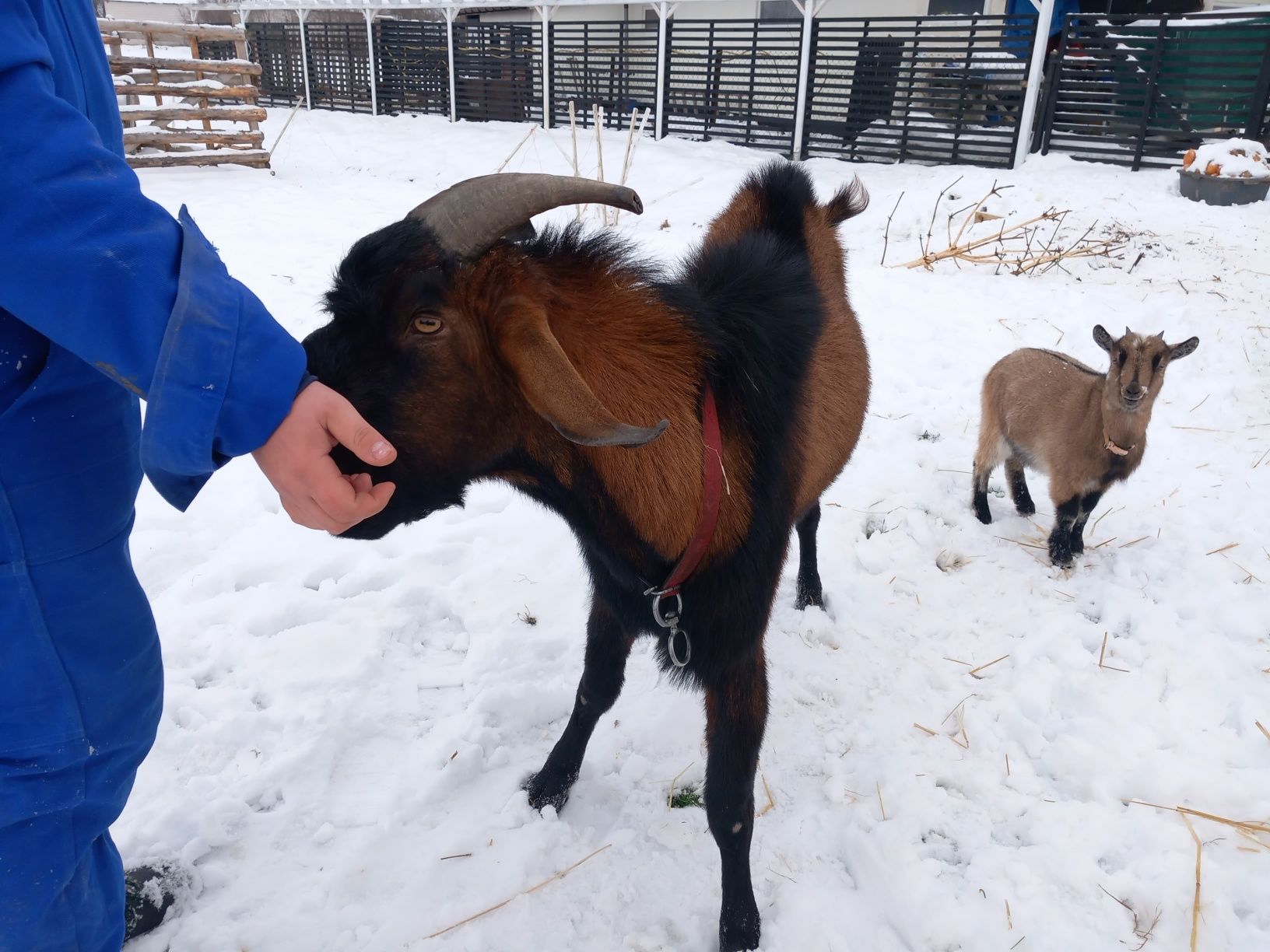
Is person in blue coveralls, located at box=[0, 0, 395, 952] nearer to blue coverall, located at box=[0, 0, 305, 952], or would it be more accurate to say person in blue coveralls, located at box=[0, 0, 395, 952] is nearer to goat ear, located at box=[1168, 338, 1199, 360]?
blue coverall, located at box=[0, 0, 305, 952]

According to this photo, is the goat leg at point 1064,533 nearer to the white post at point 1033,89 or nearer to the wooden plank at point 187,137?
the white post at point 1033,89

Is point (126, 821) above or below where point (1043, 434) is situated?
below

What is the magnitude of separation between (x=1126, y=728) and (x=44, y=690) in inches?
129

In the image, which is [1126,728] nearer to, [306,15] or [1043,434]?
[1043,434]

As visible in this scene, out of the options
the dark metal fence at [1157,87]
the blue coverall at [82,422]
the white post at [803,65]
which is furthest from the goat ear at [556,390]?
the white post at [803,65]

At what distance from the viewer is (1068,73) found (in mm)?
12141

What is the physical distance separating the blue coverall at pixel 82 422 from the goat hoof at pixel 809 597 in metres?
2.71

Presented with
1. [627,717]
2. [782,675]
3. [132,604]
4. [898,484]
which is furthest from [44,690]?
[898,484]

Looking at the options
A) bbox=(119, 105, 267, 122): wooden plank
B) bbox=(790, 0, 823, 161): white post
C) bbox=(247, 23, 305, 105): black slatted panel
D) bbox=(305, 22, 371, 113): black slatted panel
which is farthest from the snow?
bbox=(247, 23, 305, 105): black slatted panel

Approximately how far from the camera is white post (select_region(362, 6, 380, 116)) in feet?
66.3

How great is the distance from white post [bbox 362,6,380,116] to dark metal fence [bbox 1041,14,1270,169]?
16666 mm

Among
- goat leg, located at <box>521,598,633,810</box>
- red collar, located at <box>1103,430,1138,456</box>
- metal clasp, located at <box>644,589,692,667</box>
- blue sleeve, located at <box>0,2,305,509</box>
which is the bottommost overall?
goat leg, located at <box>521,598,633,810</box>

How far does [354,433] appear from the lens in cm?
112

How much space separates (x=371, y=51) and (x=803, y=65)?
42.0ft
